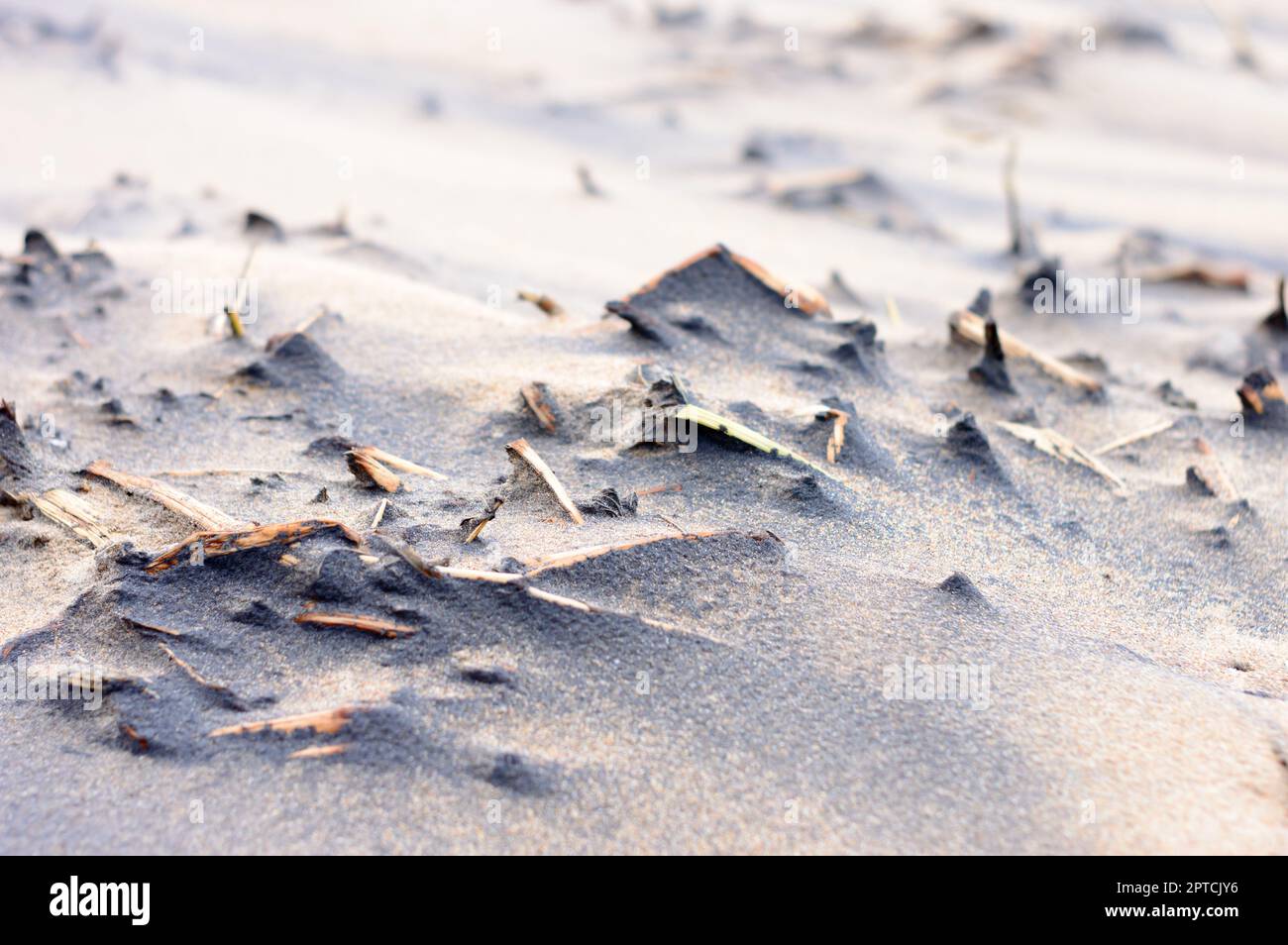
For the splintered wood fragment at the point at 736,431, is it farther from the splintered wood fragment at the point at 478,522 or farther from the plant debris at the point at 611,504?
the splintered wood fragment at the point at 478,522

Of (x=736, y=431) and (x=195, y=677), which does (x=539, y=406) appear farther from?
(x=195, y=677)

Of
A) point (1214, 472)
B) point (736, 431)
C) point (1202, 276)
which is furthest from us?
point (1202, 276)

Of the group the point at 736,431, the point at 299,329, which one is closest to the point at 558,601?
the point at 736,431

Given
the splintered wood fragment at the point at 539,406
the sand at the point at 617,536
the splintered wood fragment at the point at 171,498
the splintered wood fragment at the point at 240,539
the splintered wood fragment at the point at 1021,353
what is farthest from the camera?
the splintered wood fragment at the point at 1021,353

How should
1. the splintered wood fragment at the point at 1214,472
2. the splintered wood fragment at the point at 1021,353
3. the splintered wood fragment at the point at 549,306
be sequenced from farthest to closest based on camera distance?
the splintered wood fragment at the point at 549,306 < the splintered wood fragment at the point at 1021,353 < the splintered wood fragment at the point at 1214,472

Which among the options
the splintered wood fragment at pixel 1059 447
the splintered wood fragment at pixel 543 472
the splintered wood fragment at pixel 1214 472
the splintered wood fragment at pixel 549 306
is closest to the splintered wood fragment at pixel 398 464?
the splintered wood fragment at pixel 543 472
